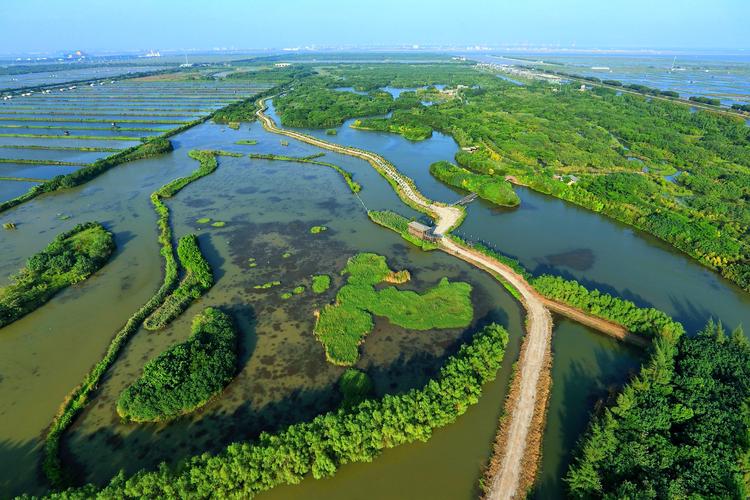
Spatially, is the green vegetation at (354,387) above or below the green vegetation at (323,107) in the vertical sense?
below

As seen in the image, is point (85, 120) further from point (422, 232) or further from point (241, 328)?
point (422, 232)

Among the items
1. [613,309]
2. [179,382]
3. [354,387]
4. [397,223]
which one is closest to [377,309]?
[354,387]

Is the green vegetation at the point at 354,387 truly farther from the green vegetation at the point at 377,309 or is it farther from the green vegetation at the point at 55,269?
the green vegetation at the point at 55,269

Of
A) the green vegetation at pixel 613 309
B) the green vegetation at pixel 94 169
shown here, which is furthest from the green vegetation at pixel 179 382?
the green vegetation at pixel 94 169

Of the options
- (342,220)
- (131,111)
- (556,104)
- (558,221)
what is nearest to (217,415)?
(342,220)

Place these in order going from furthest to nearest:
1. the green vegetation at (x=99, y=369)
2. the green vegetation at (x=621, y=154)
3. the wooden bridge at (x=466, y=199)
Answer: the wooden bridge at (x=466, y=199), the green vegetation at (x=621, y=154), the green vegetation at (x=99, y=369)
